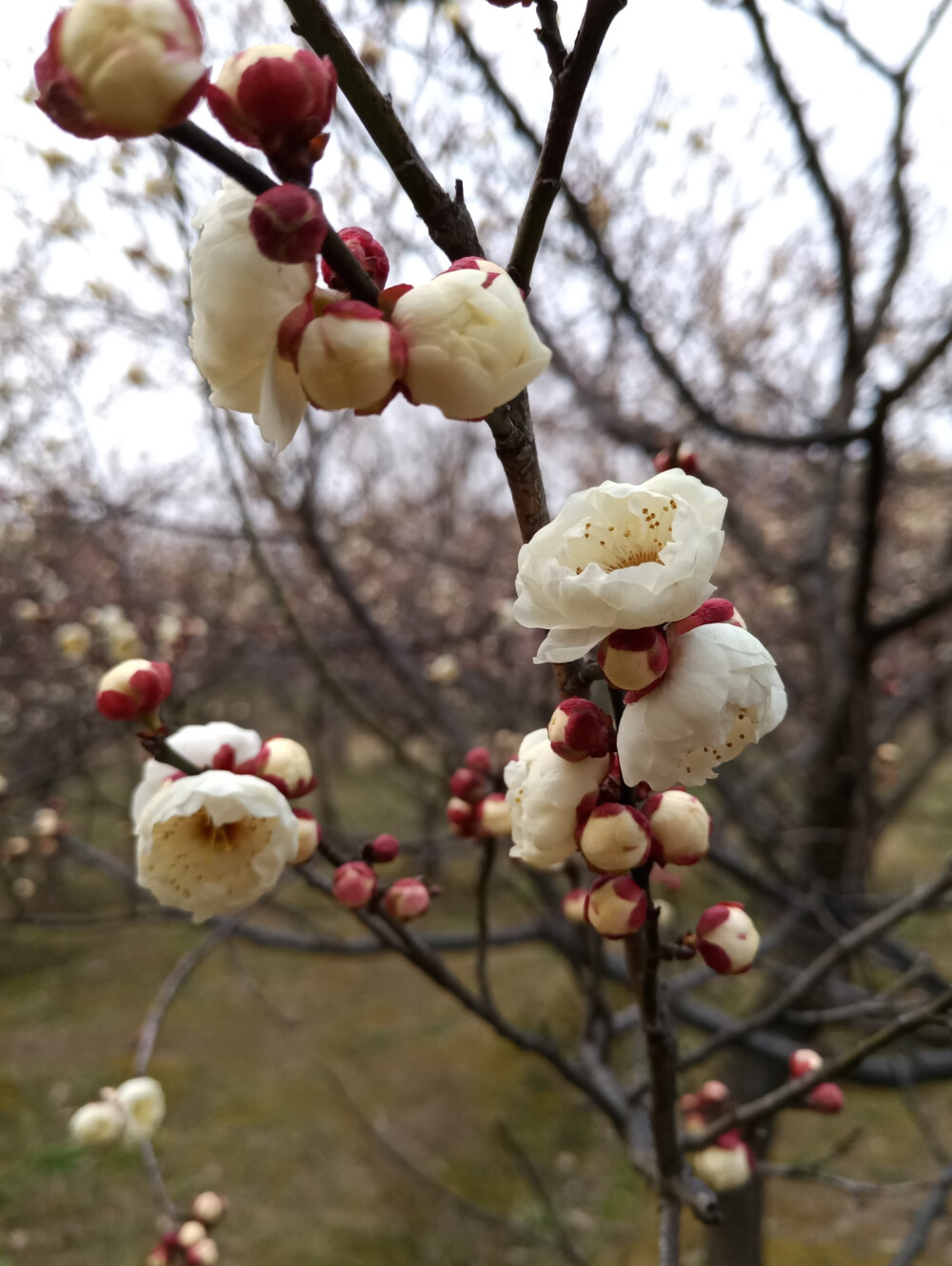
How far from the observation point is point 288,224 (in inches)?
15.0

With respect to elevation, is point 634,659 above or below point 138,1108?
above

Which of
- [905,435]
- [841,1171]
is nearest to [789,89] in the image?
[905,435]

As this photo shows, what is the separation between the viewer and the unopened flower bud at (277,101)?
0.39m

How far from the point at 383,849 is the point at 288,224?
2.34 feet

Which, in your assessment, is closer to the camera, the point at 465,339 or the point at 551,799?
the point at 465,339

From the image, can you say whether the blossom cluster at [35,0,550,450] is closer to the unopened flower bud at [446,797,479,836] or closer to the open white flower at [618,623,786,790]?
the open white flower at [618,623,786,790]

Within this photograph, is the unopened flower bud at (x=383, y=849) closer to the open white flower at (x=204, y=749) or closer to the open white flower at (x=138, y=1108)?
the open white flower at (x=204, y=749)

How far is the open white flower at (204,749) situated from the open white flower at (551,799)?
0.34m

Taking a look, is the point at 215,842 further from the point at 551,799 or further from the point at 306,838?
the point at 551,799

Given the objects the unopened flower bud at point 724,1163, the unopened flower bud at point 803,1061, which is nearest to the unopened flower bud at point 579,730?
the unopened flower bud at point 724,1163

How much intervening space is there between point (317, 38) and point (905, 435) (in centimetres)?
443

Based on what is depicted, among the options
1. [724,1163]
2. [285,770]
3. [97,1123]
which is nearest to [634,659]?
[285,770]

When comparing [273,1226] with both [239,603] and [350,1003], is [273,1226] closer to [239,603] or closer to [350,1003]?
[350,1003]

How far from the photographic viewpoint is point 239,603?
6.54 m
